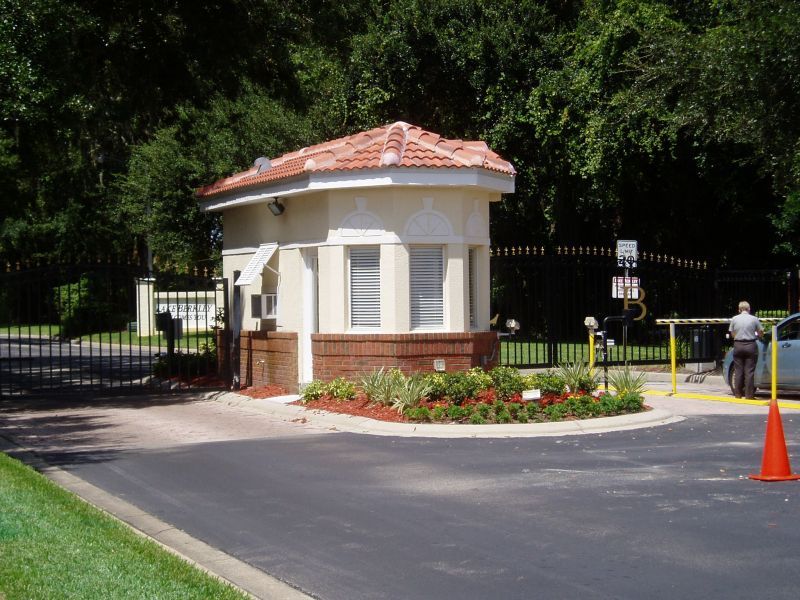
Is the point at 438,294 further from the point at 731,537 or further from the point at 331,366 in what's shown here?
the point at 731,537

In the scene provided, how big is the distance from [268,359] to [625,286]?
799cm

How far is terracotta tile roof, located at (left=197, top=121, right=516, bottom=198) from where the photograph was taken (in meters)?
17.4

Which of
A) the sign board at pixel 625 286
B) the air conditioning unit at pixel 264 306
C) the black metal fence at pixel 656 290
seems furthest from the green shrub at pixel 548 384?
the sign board at pixel 625 286

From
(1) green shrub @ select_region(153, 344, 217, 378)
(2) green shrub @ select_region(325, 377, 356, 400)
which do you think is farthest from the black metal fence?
(1) green shrub @ select_region(153, 344, 217, 378)

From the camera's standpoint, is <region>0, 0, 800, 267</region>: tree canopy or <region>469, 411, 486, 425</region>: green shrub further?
<region>0, 0, 800, 267</region>: tree canopy

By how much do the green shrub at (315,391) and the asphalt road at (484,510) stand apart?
112 inches

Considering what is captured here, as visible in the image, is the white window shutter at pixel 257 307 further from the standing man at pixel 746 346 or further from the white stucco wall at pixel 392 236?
the standing man at pixel 746 346

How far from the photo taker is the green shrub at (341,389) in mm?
16844

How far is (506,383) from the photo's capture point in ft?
52.9

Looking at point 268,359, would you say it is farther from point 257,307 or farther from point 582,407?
point 582,407

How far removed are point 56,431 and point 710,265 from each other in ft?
74.9

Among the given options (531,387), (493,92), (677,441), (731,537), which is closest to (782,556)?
(731,537)

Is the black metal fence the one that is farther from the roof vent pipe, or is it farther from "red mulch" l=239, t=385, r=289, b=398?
the roof vent pipe

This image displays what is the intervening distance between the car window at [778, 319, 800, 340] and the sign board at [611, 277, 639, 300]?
476cm
